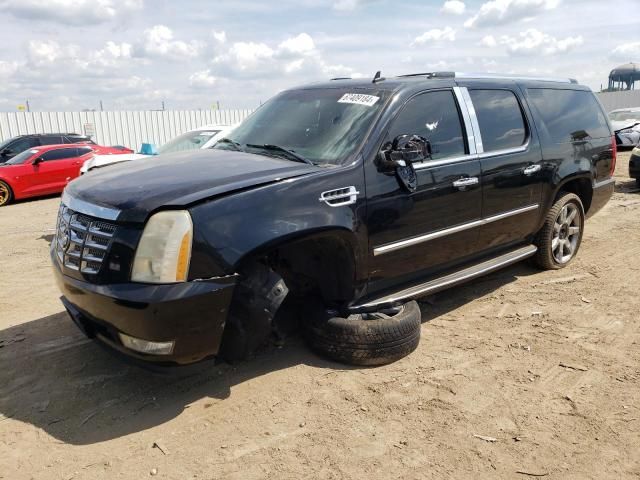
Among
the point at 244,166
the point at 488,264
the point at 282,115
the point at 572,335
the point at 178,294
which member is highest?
the point at 282,115

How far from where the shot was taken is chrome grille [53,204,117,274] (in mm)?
2932

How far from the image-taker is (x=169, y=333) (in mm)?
2848

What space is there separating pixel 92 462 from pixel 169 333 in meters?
0.75

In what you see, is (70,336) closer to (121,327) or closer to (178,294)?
(121,327)

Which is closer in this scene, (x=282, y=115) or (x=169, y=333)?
(x=169, y=333)

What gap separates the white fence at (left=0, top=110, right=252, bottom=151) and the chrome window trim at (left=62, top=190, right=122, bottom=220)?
70.7 feet

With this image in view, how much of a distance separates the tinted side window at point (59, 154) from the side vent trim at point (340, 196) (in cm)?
1278

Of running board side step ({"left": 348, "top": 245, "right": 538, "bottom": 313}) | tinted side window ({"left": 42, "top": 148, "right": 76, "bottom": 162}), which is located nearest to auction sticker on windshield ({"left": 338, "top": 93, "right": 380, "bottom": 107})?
running board side step ({"left": 348, "top": 245, "right": 538, "bottom": 313})

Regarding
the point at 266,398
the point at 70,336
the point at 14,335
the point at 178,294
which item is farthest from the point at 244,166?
the point at 14,335

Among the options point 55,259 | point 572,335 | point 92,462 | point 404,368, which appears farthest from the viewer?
point 572,335

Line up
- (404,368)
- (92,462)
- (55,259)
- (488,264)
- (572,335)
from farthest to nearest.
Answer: (488,264)
(572,335)
(404,368)
(55,259)
(92,462)

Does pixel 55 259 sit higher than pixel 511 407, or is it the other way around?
pixel 55 259

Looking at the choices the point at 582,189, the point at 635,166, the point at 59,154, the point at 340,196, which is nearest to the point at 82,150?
the point at 59,154

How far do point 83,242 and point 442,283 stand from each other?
2.57m
